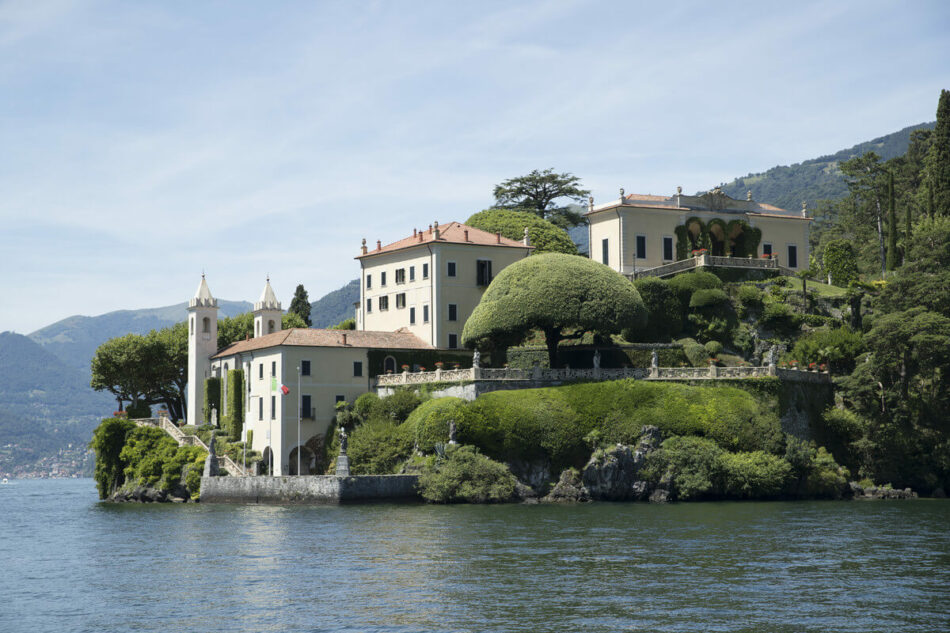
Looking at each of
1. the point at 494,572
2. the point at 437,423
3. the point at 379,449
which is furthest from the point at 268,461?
the point at 494,572

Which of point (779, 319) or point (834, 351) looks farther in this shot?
point (779, 319)

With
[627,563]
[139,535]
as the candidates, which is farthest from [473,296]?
[627,563]

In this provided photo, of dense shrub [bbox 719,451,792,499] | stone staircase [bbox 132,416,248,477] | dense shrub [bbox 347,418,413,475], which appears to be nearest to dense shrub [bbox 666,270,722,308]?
dense shrub [bbox 719,451,792,499]

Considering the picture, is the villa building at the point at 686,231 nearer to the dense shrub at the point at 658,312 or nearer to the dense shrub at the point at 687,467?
the dense shrub at the point at 658,312

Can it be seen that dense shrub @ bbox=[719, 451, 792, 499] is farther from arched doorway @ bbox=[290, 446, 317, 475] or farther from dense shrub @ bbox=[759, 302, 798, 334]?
arched doorway @ bbox=[290, 446, 317, 475]

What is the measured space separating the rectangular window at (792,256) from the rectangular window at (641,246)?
41.9ft

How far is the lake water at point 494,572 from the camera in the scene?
28297mm

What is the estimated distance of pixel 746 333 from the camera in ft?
241

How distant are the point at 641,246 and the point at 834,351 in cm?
1717

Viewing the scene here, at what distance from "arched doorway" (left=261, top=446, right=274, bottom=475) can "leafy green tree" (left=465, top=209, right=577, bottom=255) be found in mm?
25735

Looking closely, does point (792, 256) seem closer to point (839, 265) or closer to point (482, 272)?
point (839, 265)

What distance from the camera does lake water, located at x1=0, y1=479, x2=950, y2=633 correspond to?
Result: 28297mm

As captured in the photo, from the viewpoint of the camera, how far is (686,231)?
3250 inches

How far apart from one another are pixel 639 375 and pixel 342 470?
18.7 metres
